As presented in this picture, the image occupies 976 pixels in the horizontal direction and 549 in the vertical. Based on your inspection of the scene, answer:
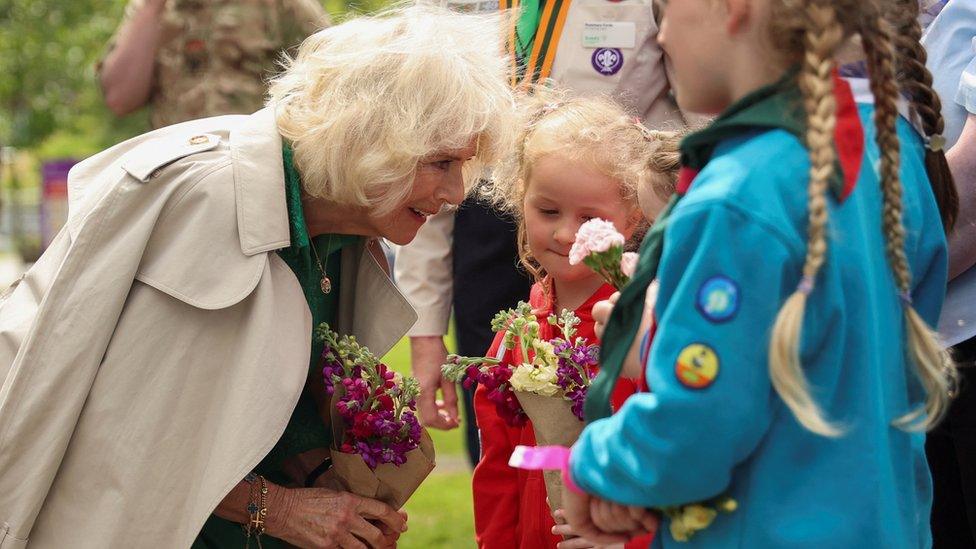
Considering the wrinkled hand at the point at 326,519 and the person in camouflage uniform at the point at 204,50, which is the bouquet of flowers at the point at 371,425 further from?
the person in camouflage uniform at the point at 204,50

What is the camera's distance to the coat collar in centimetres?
279

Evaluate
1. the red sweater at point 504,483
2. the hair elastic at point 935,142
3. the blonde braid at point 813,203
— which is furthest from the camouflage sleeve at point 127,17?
the blonde braid at point 813,203

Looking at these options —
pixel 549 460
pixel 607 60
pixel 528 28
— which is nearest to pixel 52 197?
pixel 528 28

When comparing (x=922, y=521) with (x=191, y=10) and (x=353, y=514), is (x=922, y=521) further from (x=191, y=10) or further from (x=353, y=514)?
(x=191, y=10)

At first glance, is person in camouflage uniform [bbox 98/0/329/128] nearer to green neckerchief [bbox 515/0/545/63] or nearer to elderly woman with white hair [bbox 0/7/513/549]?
green neckerchief [bbox 515/0/545/63]

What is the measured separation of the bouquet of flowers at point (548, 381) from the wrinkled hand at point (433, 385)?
3.37ft

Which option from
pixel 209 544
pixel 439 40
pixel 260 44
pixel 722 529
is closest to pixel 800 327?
pixel 722 529

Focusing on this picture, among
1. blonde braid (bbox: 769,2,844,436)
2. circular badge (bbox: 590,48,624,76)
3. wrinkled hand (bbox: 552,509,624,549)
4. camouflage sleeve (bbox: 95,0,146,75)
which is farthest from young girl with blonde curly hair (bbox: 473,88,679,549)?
camouflage sleeve (bbox: 95,0,146,75)

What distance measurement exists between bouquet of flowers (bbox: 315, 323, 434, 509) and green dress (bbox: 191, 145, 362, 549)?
18 centimetres

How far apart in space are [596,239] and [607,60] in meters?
1.46

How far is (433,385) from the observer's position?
12.5 feet

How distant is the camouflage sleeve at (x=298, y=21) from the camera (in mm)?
4402

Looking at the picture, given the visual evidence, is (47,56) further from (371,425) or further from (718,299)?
(718,299)

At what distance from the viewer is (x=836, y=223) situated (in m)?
1.79
